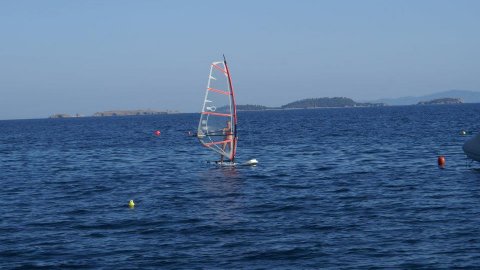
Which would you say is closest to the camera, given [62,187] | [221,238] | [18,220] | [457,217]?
[221,238]

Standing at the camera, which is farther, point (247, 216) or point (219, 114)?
point (219, 114)

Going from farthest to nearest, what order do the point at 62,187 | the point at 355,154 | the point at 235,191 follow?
the point at 355,154
the point at 62,187
the point at 235,191

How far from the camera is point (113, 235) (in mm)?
27938

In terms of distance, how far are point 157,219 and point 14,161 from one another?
136 feet

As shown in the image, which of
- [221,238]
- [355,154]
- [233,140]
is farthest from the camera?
[355,154]

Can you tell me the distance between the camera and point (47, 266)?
Result: 77.2 ft

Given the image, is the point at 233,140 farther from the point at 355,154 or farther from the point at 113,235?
the point at 113,235

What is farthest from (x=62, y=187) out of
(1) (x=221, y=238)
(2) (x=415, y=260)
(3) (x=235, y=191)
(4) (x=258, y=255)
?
(2) (x=415, y=260)

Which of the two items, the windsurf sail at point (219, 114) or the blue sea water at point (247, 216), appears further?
the windsurf sail at point (219, 114)

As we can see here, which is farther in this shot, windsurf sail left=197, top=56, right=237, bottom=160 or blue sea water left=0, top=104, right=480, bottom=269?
windsurf sail left=197, top=56, right=237, bottom=160

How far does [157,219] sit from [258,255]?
8132 mm

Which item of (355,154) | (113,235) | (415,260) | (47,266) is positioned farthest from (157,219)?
(355,154)

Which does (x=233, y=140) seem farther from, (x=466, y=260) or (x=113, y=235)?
(x=466, y=260)

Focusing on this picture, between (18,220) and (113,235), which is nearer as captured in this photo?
(113,235)
